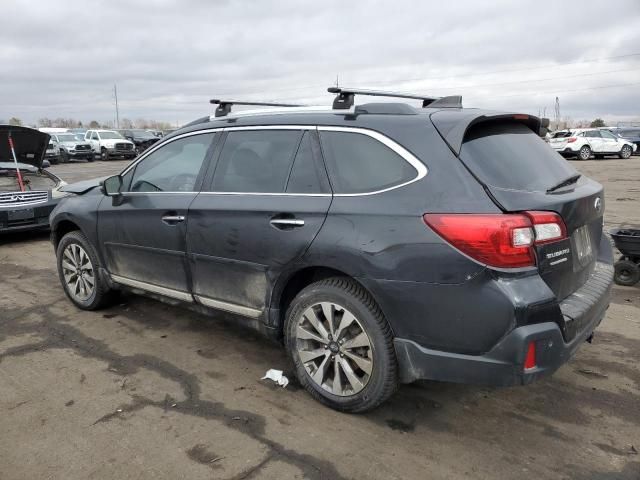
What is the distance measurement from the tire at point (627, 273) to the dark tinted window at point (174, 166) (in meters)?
4.43

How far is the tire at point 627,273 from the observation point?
5531 mm

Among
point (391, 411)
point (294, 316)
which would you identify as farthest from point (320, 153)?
point (391, 411)

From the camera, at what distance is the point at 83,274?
16.4 ft

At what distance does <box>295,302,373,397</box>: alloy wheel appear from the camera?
9.91ft

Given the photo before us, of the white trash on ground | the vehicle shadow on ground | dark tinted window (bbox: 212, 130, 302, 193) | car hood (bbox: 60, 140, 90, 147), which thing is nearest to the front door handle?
dark tinted window (bbox: 212, 130, 302, 193)

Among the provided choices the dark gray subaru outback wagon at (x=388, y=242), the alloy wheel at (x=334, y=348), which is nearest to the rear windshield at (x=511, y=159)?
the dark gray subaru outback wagon at (x=388, y=242)

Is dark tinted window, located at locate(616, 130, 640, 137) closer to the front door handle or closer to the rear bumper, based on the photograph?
the rear bumper

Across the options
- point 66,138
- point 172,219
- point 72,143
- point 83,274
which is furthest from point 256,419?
point 66,138

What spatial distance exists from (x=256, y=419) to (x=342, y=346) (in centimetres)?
67

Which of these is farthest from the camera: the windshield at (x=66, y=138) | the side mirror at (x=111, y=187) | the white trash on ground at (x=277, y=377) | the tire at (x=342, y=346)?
the windshield at (x=66, y=138)

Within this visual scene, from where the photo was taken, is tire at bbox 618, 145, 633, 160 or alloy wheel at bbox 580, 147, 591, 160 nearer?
alloy wheel at bbox 580, 147, 591, 160

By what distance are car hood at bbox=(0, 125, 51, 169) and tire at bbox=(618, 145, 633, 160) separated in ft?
92.9

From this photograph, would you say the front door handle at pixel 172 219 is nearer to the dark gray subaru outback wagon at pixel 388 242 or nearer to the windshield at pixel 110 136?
the dark gray subaru outback wagon at pixel 388 242

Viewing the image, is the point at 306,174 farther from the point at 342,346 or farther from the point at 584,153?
the point at 584,153
